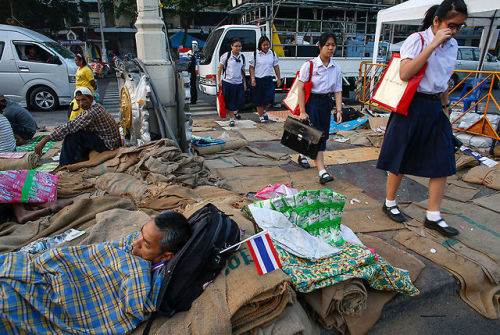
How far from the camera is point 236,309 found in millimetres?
1775

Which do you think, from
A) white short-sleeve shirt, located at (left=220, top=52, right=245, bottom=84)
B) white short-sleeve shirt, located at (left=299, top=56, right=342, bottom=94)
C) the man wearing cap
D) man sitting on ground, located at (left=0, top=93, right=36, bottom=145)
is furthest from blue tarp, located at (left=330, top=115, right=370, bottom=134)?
man sitting on ground, located at (left=0, top=93, right=36, bottom=145)

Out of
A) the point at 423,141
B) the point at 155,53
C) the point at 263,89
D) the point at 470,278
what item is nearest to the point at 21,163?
the point at 155,53

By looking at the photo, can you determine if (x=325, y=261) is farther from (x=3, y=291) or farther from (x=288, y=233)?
(x=3, y=291)

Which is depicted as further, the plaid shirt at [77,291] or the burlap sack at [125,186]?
the burlap sack at [125,186]

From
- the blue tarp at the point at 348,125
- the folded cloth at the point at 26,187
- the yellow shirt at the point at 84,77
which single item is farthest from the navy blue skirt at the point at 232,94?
the folded cloth at the point at 26,187

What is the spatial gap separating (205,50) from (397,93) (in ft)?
26.0

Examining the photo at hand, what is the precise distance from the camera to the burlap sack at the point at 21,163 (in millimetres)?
4237

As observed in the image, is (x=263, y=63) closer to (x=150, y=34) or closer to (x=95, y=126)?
(x=150, y=34)

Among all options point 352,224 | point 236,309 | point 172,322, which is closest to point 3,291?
point 172,322

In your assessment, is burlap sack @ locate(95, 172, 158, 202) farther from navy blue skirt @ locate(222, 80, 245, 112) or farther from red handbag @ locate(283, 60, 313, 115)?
navy blue skirt @ locate(222, 80, 245, 112)

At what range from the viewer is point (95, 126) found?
449cm

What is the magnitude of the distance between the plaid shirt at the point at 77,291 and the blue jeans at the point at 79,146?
9.71ft

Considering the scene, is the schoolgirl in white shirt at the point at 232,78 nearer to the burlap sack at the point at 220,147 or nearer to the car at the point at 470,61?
the burlap sack at the point at 220,147

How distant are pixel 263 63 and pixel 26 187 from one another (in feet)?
19.1
